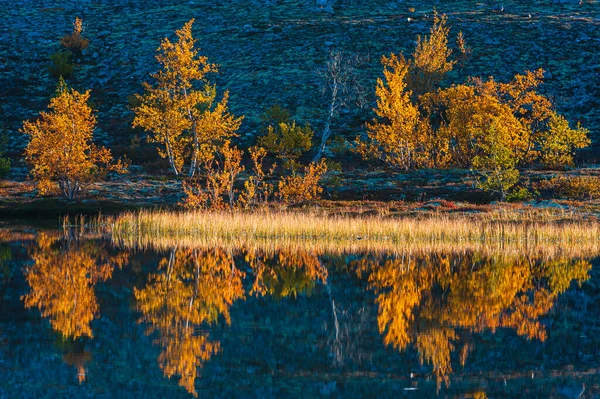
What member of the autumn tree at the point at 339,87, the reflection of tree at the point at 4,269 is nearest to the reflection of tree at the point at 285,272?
the reflection of tree at the point at 4,269

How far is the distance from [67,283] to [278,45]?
66.4 meters

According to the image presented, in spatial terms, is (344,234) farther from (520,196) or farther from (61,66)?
(61,66)

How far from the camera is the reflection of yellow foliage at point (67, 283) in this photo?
14344mm

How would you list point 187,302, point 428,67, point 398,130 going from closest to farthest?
point 187,302 < point 398,130 < point 428,67

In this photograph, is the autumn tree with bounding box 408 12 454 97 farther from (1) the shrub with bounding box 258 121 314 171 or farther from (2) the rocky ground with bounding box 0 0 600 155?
(1) the shrub with bounding box 258 121 314 171

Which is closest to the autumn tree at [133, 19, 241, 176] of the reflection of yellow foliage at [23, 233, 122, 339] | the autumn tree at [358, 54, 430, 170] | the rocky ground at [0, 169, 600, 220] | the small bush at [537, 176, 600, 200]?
the rocky ground at [0, 169, 600, 220]

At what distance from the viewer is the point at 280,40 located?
8400 centimetres

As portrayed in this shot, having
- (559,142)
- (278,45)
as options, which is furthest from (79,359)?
(278,45)

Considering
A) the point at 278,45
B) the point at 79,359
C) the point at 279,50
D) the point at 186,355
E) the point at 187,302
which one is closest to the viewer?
the point at 79,359

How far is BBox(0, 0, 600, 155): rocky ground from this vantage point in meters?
70.6

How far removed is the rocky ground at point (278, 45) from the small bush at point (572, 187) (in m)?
17.9

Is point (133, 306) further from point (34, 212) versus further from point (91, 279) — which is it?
point (34, 212)

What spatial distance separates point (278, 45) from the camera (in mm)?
82812

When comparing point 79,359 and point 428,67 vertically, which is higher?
point 79,359
